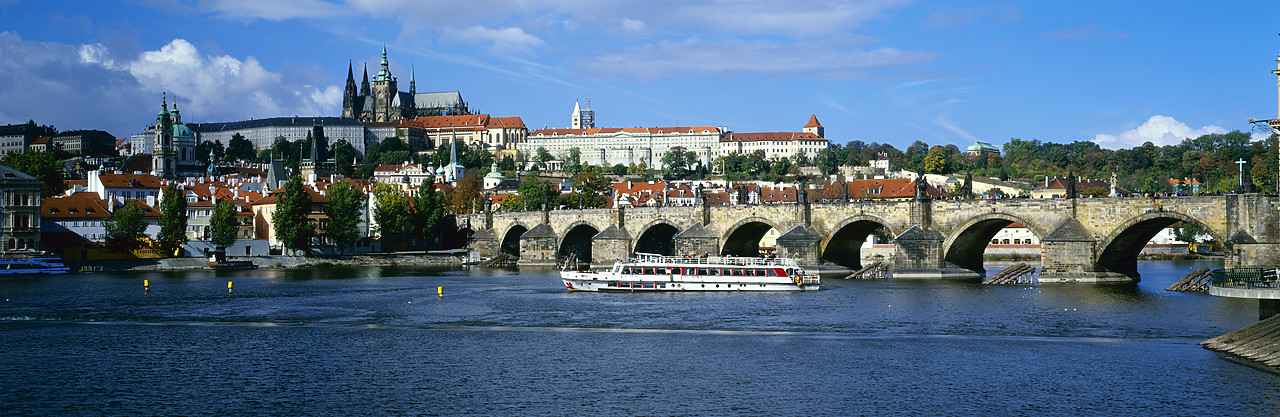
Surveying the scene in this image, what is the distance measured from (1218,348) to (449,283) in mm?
38975

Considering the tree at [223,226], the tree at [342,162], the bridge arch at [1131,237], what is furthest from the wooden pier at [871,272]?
the tree at [342,162]

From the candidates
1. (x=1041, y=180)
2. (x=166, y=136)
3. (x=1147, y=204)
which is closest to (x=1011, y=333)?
(x=1147, y=204)

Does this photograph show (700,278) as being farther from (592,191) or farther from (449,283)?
(592,191)

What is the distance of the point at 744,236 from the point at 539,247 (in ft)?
57.0

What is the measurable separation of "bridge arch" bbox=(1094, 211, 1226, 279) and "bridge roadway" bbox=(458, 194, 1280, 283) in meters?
0.05

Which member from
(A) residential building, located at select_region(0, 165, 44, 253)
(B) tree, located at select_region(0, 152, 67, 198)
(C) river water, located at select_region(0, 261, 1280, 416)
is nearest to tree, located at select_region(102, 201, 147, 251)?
(A) residential building, located at select_region(0, 165, 44, 253)

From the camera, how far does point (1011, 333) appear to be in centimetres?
3288

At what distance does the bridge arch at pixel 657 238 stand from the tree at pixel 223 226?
91.0 ft

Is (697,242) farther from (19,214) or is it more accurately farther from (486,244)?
(19,214)

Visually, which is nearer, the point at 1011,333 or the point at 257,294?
the point at 1011,333

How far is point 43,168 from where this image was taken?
9200cm

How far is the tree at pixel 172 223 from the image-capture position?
76500 millimetres

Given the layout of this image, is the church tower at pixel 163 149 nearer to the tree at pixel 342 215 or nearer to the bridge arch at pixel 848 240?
the tree at pixel 342 215

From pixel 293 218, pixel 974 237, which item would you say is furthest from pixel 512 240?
pixel 974 237
